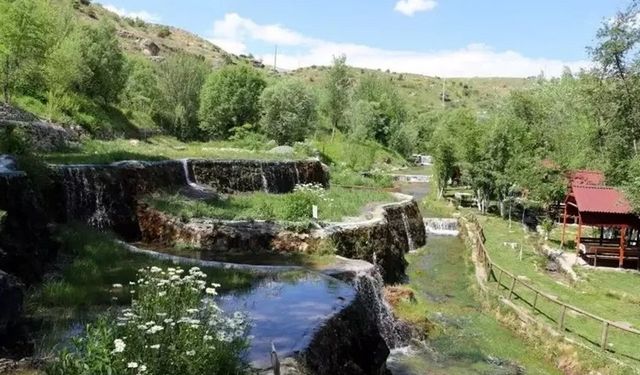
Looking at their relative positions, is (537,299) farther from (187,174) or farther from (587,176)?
(587,176)

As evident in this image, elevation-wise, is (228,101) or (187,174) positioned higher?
(228,101)

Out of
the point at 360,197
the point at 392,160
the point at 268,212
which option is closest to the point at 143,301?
the point at 268,212

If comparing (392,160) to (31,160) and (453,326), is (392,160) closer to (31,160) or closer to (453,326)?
(453,326)

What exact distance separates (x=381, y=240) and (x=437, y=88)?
149 metres

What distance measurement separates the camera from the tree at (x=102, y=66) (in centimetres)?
4203

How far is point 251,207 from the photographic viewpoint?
2281cm

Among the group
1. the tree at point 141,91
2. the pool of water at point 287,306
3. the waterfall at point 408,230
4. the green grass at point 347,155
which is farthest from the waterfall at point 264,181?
the tree at point 141,91

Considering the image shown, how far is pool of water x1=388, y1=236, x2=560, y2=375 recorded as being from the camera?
15.1m

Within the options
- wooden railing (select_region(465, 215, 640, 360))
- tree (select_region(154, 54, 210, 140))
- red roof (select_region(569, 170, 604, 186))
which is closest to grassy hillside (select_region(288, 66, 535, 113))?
tree (select_region(154, 54, 210, 140))

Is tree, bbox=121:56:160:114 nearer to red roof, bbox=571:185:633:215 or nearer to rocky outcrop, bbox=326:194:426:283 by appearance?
rocky outcrop, bbox=326:194:426:283

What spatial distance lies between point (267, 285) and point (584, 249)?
21.1 metres

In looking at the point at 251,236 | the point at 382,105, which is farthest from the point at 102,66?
the point at 382,105

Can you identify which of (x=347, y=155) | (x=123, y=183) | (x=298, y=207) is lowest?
(x=298, y=207)

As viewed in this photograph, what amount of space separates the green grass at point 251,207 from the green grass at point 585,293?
7283 mm
